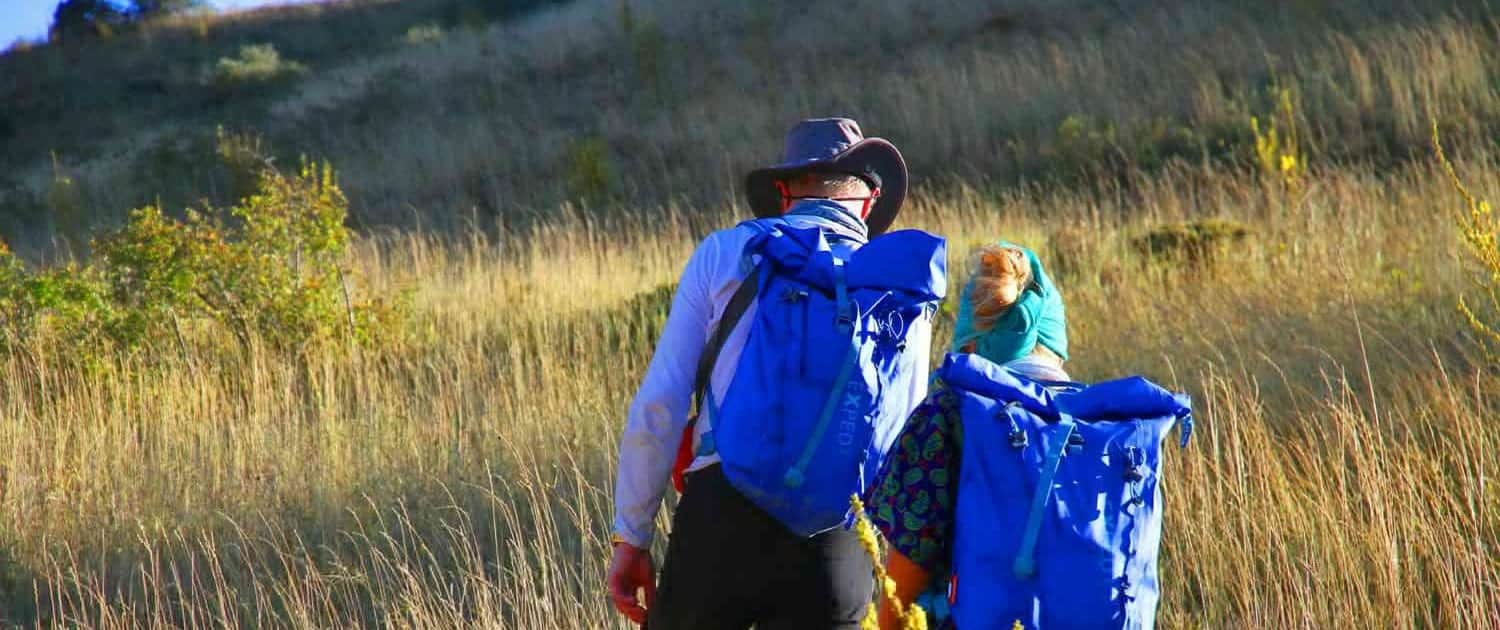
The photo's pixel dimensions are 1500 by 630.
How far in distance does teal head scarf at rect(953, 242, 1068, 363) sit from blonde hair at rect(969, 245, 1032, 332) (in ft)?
0.04

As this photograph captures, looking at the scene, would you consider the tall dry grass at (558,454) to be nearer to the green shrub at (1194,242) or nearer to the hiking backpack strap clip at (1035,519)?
the green shrub at (1194,242)

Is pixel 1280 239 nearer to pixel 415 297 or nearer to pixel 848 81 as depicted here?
pixel 415 297

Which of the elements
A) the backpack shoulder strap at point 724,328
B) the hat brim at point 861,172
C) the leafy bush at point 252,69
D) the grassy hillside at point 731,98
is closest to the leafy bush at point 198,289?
the hat brim at point 861,172

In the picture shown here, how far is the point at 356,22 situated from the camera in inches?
1497

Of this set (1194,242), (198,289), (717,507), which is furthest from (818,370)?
(1194,242)

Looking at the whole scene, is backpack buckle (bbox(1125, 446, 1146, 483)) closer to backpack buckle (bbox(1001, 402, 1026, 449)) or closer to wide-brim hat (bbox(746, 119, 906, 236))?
backpack buckle (bbox(1001, 402, 1026, 449))

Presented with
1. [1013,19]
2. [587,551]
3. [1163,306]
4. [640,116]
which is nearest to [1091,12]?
[1013,19]

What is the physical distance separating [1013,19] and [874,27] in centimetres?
289

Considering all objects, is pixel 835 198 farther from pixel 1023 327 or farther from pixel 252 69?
pixel 252 69

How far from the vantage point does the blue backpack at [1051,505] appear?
245cm

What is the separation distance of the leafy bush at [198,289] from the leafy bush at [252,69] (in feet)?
78.5

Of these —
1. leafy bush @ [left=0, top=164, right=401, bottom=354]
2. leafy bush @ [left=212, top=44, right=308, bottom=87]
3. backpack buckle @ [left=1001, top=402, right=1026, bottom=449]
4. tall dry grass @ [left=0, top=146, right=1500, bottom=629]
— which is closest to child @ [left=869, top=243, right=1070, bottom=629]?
backpack buckle @ [left=1001, top=402, right=1026, bottom=449]

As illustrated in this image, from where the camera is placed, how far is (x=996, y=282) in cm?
288

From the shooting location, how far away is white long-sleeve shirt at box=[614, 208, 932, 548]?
293 cm
